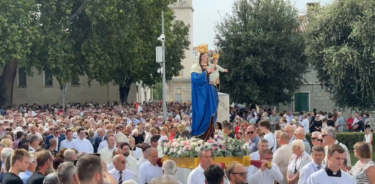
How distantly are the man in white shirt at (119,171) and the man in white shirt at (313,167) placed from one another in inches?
106

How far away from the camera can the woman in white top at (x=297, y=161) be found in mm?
9945

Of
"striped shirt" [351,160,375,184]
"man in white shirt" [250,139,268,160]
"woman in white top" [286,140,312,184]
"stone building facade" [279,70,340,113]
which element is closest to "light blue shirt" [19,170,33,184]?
"man in white shirt" [250,139,268,160]

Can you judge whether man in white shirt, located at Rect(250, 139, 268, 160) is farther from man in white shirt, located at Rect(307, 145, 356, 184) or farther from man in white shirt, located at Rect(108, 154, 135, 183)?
man in white shirt, located at Rect(307, 145, 356, 184)

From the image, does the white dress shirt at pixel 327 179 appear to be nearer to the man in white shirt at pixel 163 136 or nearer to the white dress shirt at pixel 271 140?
the white dress shirt at pixel 271 140

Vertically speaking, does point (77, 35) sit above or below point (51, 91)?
above

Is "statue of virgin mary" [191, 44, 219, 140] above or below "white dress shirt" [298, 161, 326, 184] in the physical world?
above

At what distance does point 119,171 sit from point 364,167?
12.2 feet

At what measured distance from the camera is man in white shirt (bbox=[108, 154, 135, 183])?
31.9ft

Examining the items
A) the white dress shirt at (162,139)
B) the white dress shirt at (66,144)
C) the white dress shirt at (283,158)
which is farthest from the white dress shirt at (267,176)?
the white dress shirt at (66,144)

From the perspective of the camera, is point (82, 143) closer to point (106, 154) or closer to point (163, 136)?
point (106, 154)

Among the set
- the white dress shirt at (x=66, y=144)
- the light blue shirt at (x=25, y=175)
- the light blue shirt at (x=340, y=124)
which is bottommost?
the light blue shirt at (x=340, y=124)

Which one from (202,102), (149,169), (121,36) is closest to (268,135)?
(202,102)

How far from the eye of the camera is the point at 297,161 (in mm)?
10055

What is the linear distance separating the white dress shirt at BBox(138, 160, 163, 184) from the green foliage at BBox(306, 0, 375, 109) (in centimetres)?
2183
